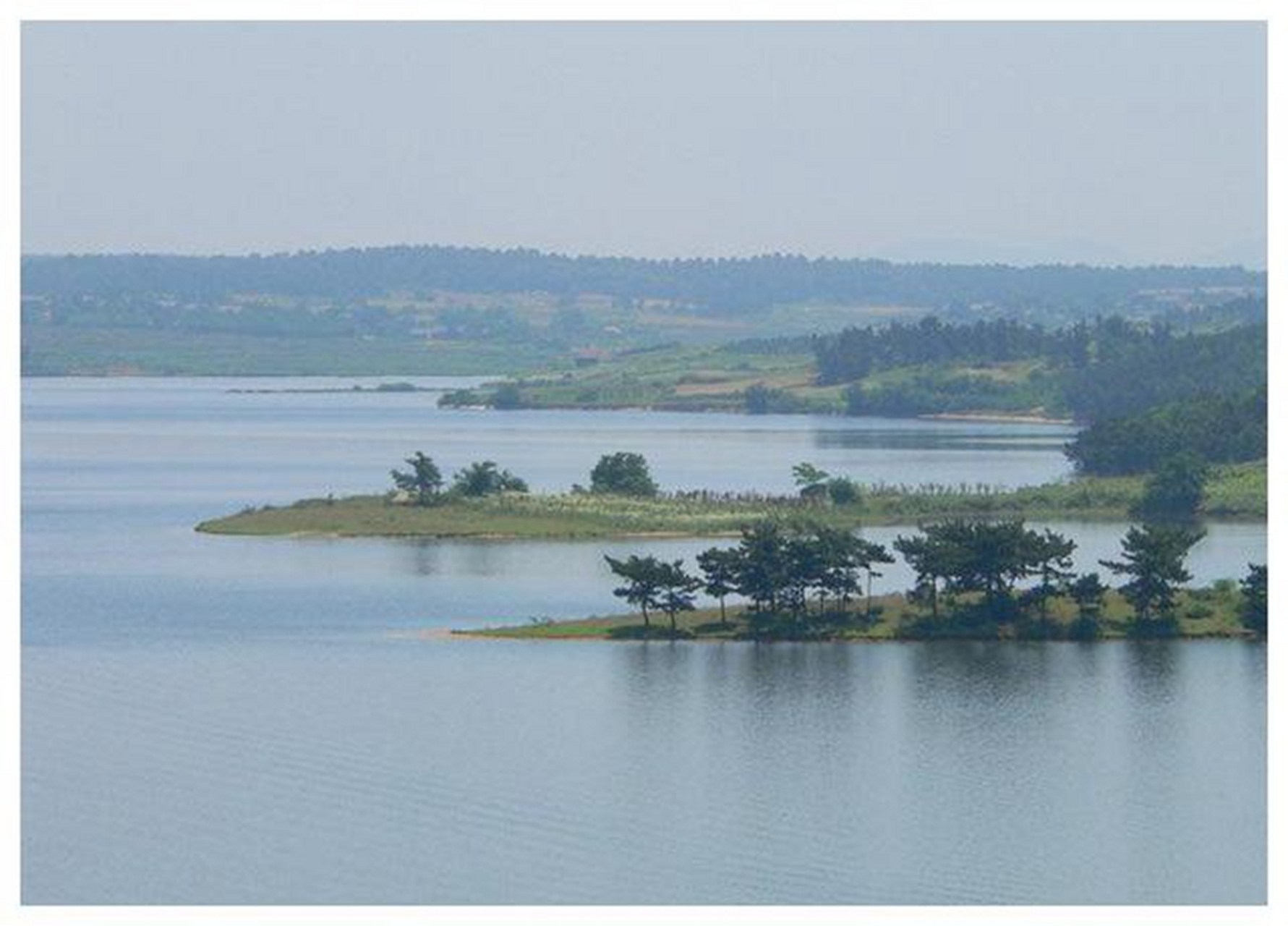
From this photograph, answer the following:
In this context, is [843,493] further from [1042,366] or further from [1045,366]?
[1042,366]

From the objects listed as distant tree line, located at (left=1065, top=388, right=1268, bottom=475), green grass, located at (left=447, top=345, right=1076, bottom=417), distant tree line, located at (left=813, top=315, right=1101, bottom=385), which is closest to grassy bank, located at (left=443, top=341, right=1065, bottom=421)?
green grass, located at (left=447, top=345, right=1076, bottom=417)

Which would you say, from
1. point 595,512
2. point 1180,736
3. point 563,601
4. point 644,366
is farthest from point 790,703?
point 644,366

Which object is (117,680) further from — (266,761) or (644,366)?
(644,366)

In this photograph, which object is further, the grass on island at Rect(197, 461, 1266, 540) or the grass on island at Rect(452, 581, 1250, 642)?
the grass on island at Rect(197, 461, 1266, 540)

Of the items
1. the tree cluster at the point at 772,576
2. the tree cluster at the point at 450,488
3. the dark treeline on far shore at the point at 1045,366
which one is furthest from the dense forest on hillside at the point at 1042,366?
the tree cluster at the point at 772,576

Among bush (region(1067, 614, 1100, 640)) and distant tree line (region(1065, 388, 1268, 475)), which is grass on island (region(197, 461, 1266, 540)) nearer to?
distant tree line (region(1065, 388, 1268, 475))

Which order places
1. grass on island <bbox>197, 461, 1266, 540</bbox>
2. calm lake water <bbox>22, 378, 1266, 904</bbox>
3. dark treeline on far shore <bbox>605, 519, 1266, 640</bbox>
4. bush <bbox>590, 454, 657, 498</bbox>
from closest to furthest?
calm lake water <bbox>22, 378, 1266, 904</bbox> < dark treeline on far shore <bbox>605, 519, 1266, 640</bbox> < grass on island <bbox>197, 461, 1266, 540</bbox> < bush <bbox>590, 454, 657, 498</bbox>

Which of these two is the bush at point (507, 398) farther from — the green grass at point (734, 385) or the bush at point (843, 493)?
the bush at point (843, 493)

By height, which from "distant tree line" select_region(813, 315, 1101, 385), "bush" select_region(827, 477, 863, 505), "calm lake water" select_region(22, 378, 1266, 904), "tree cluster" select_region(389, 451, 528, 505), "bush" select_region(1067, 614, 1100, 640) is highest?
"distant tree line" select_region(813, 315, 1101, 385)

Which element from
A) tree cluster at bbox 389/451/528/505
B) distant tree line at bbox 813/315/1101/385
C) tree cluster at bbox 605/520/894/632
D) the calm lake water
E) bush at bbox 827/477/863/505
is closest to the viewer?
the calm lake water
